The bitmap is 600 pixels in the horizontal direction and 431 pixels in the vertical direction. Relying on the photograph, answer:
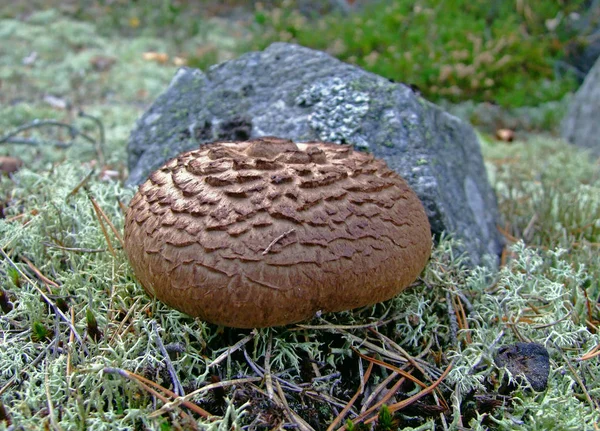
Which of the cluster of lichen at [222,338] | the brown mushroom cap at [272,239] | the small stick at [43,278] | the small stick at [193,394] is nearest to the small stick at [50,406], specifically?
the cluster of lichen at [222,338]

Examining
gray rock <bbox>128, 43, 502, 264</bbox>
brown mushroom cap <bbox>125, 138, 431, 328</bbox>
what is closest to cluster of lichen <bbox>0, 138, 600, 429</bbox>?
brown mushroom cap <bbox>125, 138, 431, 328</bbox>

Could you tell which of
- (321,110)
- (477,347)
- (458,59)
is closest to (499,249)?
(477,347)

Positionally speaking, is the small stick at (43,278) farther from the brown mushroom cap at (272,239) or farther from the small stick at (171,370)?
the small stick at (171,370)

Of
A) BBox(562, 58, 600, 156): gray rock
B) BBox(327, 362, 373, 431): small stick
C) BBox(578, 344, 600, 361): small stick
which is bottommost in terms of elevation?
BBox(562, 58, 600, 156): gray rock

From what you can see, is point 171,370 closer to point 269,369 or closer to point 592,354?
point 269,369

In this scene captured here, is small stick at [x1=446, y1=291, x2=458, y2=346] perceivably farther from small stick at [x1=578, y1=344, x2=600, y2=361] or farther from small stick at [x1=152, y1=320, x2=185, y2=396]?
small stick at [x1=152, y1=320, x2=185, y2=396]

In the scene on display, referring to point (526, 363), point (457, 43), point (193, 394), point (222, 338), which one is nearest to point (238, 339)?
point (222, 338)
